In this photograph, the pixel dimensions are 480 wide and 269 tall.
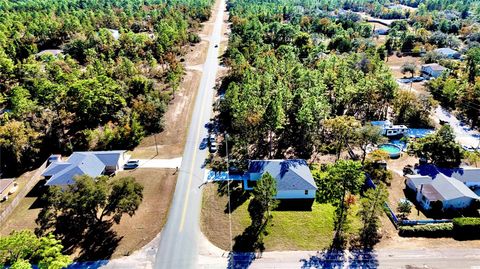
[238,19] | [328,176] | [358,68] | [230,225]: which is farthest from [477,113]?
[238,19]

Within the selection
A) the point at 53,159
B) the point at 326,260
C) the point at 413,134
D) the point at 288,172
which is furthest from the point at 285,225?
the point at 53,159

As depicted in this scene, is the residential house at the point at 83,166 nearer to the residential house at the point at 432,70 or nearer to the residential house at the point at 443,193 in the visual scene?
the residential house at the point at 443,193

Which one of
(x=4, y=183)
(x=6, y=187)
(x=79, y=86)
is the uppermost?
(x=79, y=86)

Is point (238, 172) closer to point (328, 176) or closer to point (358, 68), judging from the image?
point (328, 176)

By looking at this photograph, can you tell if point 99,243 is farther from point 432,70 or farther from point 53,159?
point 432,70

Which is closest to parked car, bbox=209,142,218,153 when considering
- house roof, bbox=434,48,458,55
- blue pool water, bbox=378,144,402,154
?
blue pool water, bbox=378,144,402,154

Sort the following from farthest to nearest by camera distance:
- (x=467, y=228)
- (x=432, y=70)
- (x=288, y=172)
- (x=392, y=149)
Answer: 1. (x=432, y=70)
2. (x=392, y=149)
3. (x=288, y=172)
4. (x=467, y=228)
